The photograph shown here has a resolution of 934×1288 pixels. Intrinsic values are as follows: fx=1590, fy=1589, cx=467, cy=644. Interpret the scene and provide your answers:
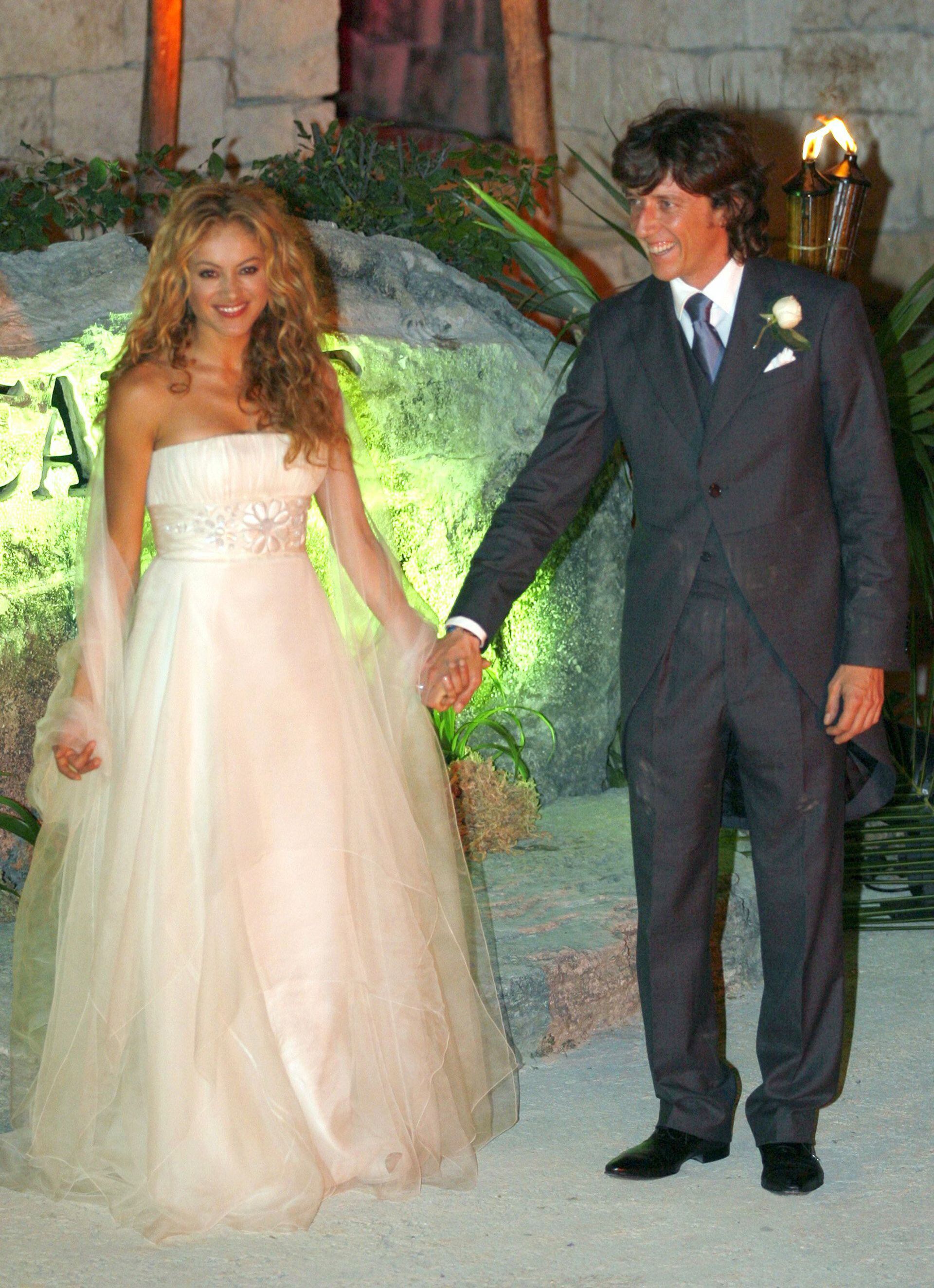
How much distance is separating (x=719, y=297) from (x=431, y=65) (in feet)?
21.7

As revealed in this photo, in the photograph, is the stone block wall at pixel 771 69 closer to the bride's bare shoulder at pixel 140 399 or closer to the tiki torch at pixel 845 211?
the tiki torch at pixel 845 211

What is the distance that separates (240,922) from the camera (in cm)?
306

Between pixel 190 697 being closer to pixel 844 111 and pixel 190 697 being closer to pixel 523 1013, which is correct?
pixel 523 1013

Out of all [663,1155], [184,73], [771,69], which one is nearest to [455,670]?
[663,1155]

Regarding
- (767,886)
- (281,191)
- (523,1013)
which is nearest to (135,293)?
(281,191)

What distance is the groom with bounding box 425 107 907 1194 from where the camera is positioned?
296 cm

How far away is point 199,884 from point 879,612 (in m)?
1.39

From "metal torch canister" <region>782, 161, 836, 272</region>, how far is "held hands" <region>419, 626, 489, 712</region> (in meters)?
2.29

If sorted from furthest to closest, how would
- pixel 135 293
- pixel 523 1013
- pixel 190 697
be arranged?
pixel 135 293
pixel 523 1013
pixel 190 697

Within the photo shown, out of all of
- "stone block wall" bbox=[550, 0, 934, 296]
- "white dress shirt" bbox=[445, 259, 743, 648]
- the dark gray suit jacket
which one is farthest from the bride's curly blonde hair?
"stone block wall" bbox=[550, 0, 934, 296]

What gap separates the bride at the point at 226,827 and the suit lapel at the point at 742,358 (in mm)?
797

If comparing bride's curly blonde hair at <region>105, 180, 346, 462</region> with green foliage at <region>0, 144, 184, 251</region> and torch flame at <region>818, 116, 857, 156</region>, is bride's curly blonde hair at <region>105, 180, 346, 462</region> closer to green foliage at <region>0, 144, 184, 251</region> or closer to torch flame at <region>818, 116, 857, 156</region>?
torch flame at <region>818, 116, 857, 156</region>

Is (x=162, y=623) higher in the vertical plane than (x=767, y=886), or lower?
higher

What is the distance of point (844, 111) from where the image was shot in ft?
30.9
